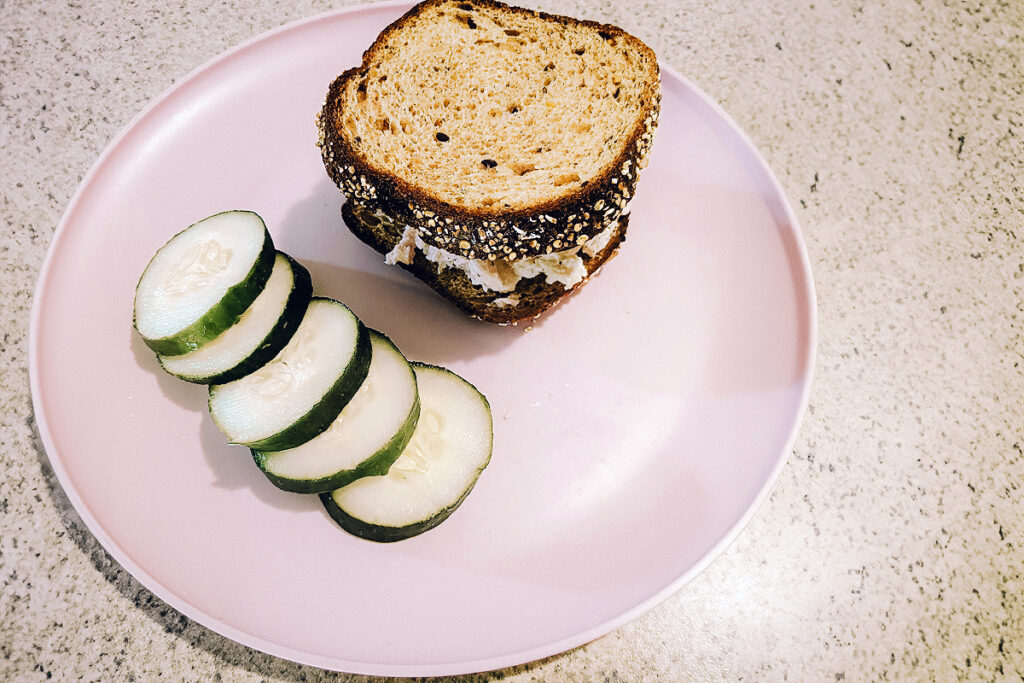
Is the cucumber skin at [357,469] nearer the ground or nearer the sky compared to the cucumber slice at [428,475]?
nearer the sky

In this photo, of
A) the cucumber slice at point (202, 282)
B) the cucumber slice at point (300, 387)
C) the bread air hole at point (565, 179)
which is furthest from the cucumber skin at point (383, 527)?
the bread air hole at point (565, 179)

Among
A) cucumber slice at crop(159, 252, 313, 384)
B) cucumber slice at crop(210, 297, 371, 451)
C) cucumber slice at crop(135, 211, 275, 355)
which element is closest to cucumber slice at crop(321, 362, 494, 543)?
cucumber slice at crop(210, 297, 371, 451)

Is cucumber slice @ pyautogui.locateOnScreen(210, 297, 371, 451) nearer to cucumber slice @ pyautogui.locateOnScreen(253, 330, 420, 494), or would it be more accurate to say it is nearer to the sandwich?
cucumber slice @ pyautogui.locateOnScreen(253, 330, 420, 494)

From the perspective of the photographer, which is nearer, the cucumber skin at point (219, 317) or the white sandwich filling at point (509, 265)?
the cucumber skin at point (219, 317)

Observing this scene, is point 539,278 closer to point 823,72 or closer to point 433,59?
point 433,59

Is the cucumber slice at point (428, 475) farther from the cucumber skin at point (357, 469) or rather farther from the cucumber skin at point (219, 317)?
the cucumber skin at point (219, 317)

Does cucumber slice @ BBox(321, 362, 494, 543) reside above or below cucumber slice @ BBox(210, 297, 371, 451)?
below

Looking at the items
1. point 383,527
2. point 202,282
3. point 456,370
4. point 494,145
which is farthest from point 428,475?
point 494,145
